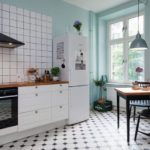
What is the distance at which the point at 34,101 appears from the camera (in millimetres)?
2766

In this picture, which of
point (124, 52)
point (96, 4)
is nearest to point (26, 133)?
point (124, 52)

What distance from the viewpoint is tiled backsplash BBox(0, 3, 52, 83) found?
2.93m

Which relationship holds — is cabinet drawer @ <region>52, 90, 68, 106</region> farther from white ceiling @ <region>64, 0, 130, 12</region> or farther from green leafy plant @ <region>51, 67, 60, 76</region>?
white ceiling @ <region>64, 0, 130, 12</region>

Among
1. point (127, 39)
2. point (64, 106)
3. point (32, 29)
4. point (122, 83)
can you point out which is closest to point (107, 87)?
point (122, 83)

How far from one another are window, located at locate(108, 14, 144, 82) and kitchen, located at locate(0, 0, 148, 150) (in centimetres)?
68

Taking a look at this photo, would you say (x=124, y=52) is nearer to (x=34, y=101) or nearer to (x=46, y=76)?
(x=46, y=76)

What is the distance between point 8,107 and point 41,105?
0.58 meters

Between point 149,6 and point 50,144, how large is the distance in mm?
3432

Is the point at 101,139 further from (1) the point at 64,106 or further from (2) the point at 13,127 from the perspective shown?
(2) the point at 13,127

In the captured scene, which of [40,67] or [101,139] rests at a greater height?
[40,67]

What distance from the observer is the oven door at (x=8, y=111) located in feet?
7.79

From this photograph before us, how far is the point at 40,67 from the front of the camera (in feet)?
11.3

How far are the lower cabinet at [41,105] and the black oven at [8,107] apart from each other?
79 millimetres

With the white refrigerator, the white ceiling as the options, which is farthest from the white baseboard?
the white ceiling
